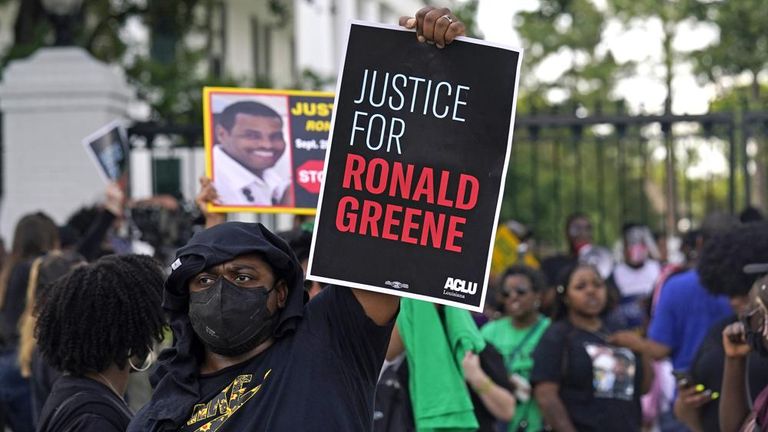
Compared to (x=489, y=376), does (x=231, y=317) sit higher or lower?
higher

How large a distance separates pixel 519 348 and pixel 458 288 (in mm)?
4247

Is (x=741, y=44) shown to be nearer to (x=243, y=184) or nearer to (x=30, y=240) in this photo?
(x=30, y=240)

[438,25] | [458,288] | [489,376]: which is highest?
[438,25]

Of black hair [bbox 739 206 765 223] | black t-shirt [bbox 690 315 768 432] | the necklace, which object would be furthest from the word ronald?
black hair [bbox 739 206 765 223]

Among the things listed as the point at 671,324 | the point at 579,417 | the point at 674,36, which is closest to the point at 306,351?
the point at 579,417

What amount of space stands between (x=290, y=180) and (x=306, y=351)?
2872 millimetres

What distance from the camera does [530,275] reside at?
820 centimetres

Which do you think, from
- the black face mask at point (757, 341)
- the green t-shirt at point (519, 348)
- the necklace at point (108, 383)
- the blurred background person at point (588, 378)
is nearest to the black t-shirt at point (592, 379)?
the blurred background person at point (588, 378)

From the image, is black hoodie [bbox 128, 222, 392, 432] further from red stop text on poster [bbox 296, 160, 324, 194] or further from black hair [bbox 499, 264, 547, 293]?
black hair [bbox 499, 264, 547, 293]

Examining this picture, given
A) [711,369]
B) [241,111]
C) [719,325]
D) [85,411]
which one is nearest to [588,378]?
[719,325]

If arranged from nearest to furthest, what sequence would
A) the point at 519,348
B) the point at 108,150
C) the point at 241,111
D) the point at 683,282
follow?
the point at 241,111, the point at 683,282, the point at 519,348, the point at 108,150

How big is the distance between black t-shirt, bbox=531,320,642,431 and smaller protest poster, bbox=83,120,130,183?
321 cm

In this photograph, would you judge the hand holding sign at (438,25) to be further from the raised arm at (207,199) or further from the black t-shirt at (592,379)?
the black t-shirt at (592,379)

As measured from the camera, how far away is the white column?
1102 cm
